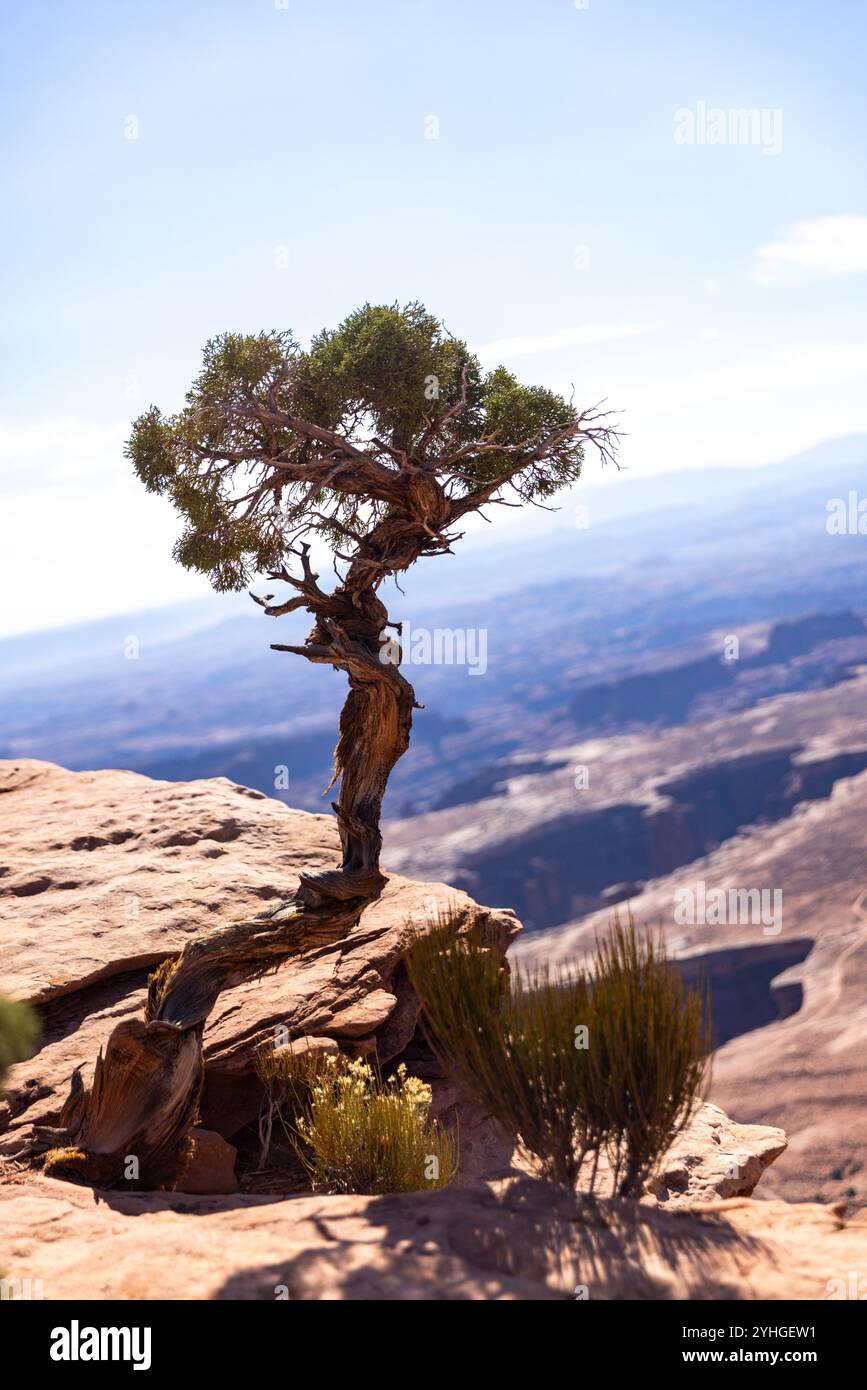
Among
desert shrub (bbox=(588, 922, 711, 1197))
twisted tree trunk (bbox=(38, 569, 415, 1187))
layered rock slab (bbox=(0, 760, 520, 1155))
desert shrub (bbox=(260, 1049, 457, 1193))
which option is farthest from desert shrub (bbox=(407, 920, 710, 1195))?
twisted tree trunk (bbox=(38, 569, 415, 1187))

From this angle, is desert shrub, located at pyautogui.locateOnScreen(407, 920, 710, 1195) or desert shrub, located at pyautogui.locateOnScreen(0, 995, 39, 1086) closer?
desert shrub, located at pyautogui.locateOnScreen(407, 920, 710, 1195)

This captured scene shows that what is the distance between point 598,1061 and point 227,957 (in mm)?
3917

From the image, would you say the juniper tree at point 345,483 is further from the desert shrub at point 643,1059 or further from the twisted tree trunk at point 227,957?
the desert shrub at point 643,1059

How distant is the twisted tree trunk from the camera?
8.84 metres

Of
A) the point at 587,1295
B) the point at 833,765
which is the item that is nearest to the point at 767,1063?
the point at 587,1295

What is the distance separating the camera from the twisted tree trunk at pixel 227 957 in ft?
29.0

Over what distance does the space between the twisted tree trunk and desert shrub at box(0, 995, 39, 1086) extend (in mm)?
660

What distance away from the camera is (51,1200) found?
303 inches

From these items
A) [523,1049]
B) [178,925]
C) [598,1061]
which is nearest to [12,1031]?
[178,925]

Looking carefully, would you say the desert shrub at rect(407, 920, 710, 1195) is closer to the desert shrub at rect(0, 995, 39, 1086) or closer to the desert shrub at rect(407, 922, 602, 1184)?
the desert shrub at rect(407, 922, 602, 1184)

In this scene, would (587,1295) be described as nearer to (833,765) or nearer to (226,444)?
(226,444)

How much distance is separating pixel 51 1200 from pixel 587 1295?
13.7ft

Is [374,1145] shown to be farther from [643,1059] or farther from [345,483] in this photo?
[345,483]

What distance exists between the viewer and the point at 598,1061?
699 cm
